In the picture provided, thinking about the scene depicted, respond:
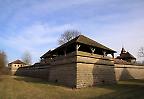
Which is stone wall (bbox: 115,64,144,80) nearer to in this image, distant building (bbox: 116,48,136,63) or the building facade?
the building facade

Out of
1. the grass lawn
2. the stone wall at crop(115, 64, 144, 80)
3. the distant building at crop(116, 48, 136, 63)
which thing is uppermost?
the distant building at crop(116, 48, 136, 63)

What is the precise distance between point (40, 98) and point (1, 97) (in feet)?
9.98

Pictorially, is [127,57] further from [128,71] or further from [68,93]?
[68,93]

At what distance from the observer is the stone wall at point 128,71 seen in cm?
3485

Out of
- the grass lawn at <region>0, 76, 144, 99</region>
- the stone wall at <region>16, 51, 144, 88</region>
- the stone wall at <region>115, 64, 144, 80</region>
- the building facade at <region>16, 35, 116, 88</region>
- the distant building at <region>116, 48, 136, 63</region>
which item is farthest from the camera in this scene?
the distant building at <region>116, 48, 136, 63</region>

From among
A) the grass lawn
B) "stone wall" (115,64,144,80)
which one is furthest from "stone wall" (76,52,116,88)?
"stone wall" (115,64,144,80)

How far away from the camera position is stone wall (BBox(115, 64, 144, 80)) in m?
34.8

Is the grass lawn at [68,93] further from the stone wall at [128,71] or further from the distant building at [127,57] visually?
the distant building at [127,57]

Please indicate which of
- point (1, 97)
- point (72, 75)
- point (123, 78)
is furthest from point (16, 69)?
point (1, 97)

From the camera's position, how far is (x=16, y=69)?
5109cm

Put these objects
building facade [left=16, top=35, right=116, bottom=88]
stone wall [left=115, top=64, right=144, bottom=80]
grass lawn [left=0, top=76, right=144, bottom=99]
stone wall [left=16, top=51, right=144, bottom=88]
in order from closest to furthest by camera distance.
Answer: grass lawn [left=0, top=76, right=144, bottom=99]
stone wall [left=16, top=51, right=144, bottom=88]
building facade [left=16, top=35, right=116, bottom=88]
stone wall [left=115, top=64, right=144, bottom=80]

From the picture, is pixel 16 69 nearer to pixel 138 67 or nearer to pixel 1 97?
pixel 138 67

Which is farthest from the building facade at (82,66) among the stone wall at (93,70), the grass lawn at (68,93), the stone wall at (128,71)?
the stone wall at (128,71)

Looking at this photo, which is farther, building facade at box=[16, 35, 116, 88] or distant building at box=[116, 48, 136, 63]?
distant building at box=[116, 48, 136, 63]
